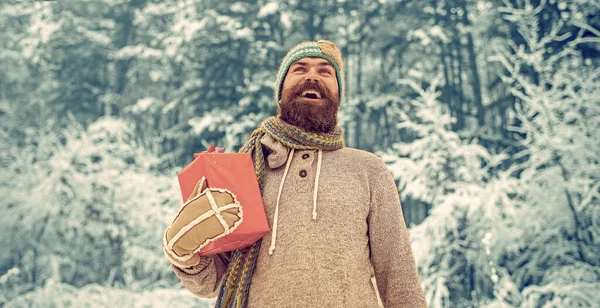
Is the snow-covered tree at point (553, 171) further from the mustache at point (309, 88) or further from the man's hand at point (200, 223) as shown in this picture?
the man's hand at point (200, 223)

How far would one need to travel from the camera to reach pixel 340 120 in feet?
19.2

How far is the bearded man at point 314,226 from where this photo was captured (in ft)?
4.28

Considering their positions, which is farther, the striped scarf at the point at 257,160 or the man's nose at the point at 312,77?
the man's nose at the point at 312,77

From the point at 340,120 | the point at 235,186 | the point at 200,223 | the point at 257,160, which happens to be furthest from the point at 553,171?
the point at 200,223

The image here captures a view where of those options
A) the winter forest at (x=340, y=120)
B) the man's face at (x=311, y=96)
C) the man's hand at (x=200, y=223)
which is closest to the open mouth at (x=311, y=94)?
the man's face at (x=311, y=96)

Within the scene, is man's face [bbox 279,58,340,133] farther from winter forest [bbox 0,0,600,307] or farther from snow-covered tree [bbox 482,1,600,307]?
snow-covered tree [bbox 482,1,600,307]

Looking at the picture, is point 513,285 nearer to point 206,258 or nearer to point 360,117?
point 360,117

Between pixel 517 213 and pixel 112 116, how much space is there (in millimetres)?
5288

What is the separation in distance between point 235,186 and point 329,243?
329mm

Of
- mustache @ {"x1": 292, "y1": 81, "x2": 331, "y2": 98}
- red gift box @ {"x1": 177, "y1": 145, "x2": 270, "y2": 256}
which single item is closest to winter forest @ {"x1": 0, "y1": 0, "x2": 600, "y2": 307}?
mustache @ {"x1": 292, "y1": 81, "x2": 331, "y2": 98}

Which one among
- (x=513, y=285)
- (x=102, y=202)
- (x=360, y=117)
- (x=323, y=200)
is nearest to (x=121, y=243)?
(x=102, y=202)

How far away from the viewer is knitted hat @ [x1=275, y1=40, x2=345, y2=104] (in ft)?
5.53

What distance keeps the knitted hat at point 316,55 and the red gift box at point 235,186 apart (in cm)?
47

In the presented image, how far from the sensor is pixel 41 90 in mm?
6520
